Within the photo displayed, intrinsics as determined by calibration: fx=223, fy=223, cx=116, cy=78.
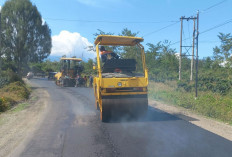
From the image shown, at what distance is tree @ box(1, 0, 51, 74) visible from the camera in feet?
94.8

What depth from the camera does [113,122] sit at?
24.6 feet

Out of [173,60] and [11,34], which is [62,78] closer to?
[11,34]

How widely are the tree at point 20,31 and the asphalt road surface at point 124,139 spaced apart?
24091 mm

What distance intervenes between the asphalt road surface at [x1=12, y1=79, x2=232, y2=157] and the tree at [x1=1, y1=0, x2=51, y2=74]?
24.1 metres

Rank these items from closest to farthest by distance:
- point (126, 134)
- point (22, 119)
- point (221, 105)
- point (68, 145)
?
point (68, 145)
point (126, 134)
point (22, 119)
point (221, 105)

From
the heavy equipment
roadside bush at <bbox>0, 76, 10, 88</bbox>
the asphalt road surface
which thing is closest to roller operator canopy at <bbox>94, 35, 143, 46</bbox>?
the asphalt road surface

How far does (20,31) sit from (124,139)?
27677mm

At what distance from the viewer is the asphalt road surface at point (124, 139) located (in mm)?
4793

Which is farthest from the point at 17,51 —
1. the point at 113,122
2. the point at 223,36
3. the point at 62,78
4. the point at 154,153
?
the point at 223,36

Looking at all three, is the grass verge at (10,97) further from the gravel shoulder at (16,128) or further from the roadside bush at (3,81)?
the gravel shoulder at (16,128)

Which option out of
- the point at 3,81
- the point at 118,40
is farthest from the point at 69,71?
the point at 118,40

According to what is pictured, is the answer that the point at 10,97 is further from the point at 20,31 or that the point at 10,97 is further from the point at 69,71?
the point at 20,31

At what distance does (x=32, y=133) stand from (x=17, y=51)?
2544cm

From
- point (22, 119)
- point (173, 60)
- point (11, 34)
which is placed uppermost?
point (11, 34)
